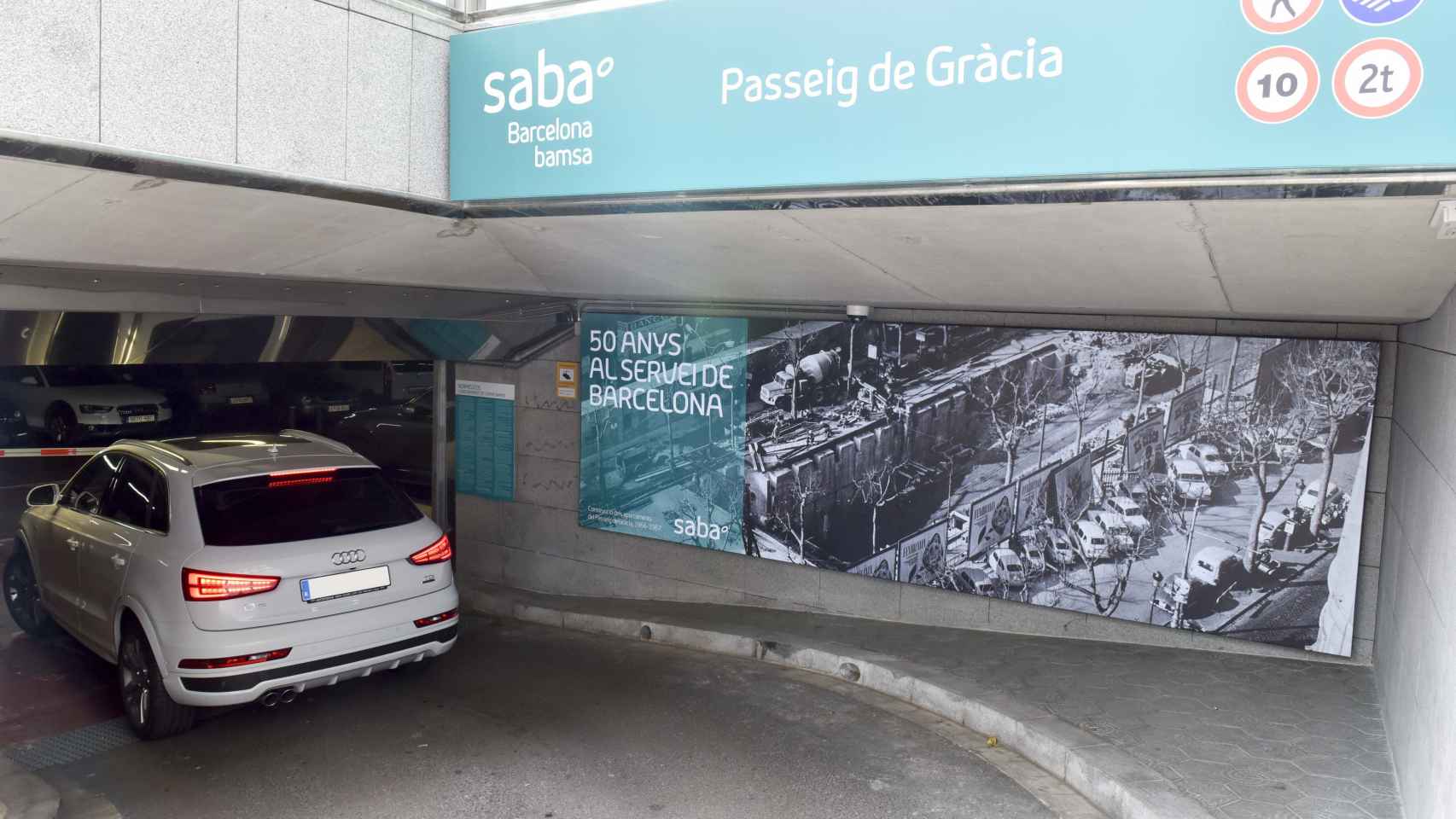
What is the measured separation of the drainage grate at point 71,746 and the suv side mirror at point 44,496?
197cm

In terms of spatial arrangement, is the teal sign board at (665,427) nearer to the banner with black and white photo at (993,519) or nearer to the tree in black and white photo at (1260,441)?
the banner with black and white photo at (993,519)

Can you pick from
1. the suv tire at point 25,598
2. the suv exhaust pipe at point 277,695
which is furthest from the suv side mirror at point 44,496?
the suv exhaust pipe at point 277,695

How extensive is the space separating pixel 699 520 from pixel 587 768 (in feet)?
11.5

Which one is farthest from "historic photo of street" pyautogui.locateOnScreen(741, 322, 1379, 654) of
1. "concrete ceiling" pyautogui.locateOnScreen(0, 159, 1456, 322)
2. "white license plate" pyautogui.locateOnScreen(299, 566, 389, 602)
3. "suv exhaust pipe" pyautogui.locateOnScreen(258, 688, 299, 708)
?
"suv exhaust pipe" pyautogui.locateOnScreen(258, 688, 299, 708)

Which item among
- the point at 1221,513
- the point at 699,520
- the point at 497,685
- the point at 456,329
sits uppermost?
the point at 456,329

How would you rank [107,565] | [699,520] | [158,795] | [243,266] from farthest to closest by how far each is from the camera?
1. [699,520]
2. [243,266]
3. [107,565]
4. [158,795]

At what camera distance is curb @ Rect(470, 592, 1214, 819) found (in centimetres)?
487

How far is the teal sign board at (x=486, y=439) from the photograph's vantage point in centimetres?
1033

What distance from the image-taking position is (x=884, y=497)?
7945 millimetres

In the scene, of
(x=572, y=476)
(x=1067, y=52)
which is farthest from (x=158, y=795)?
(x=1067, y=52)

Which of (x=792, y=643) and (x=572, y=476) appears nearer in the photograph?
(x=792, y=643)

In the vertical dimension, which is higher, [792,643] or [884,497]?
[884,497]

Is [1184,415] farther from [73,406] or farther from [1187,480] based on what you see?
[73,406]

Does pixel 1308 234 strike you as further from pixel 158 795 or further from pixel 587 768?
pixel 158 795
